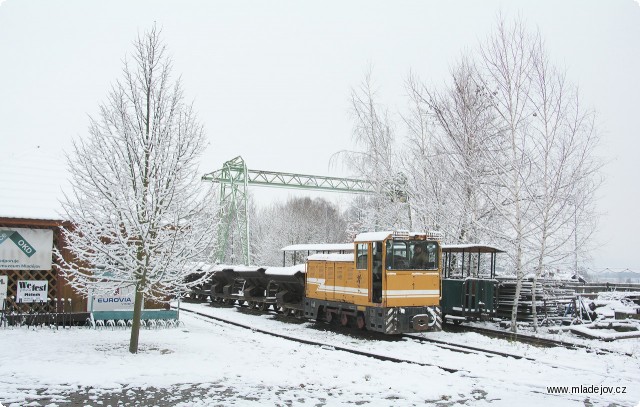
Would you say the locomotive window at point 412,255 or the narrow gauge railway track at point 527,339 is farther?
the locomotive window at point 412,255

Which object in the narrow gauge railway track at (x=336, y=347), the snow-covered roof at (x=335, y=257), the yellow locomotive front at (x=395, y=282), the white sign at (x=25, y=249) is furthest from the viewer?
the snow-covered roof at (x=335, y=257)

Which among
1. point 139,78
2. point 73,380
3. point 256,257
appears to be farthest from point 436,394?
point 256,257

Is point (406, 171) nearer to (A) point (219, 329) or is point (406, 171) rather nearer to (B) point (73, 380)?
(A) point (219, 329)

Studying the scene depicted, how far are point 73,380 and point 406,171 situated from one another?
19.2 meters

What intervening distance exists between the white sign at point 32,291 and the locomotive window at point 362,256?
9440mm

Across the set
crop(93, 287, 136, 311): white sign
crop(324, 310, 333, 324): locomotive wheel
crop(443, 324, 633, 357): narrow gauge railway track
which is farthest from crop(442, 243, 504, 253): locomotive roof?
crop(93, 287, 136, 311): white sign

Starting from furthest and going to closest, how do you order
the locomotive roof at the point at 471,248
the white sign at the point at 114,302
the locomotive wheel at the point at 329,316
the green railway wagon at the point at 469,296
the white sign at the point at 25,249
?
1. the locomotive wheel at the point at 329,316
2. the locomotive roof at the point at 471,248
3. the green railway wagon at the point at 469,296
4. the white sign at the point at 114,302
5. the white sign at the point at 25,249

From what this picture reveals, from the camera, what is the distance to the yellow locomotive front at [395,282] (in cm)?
1609

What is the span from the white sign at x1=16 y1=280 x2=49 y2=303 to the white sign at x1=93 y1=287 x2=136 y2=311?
1.44 meters

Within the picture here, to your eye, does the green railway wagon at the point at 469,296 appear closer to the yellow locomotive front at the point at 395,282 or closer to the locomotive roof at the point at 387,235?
the yellow locomotive front at the point at 395,282

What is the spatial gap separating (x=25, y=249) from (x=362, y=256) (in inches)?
396

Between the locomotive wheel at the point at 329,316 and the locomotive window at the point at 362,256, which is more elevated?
the locomotive window at the point at 362,256

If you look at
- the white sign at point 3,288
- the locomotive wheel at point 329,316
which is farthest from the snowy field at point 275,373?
the locomotive wheel at point 329,316

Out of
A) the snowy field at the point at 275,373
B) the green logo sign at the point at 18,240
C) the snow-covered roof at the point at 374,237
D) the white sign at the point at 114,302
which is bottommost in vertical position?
the snowy field at the point at 275,373
